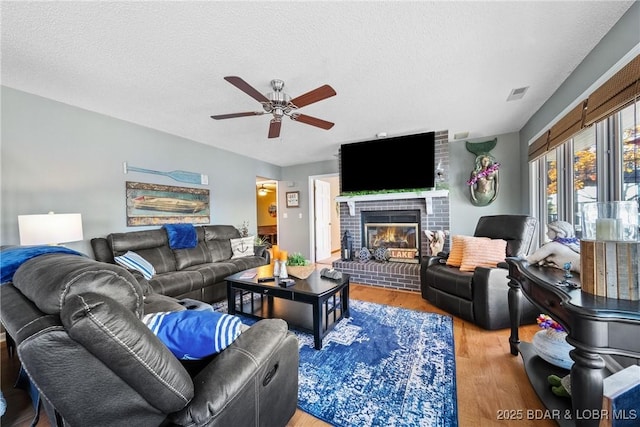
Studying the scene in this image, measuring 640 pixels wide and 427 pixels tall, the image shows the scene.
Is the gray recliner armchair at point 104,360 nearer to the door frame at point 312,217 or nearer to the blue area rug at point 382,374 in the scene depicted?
the blue area rug at point 382,374

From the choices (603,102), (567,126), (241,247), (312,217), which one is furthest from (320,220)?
(603,102)

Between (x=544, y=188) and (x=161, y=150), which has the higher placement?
(x=161, y=150)

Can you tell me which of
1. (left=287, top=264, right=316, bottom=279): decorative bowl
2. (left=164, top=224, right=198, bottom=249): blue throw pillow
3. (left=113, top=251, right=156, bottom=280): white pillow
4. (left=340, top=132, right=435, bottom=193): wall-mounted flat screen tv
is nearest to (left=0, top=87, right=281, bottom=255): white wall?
(left=164, top=224, right=198, bottom=249): blue throw pillow

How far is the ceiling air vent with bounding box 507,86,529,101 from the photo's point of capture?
2.55 m

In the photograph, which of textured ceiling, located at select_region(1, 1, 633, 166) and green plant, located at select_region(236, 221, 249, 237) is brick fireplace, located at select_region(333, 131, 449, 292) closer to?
textured ceiling, located at select_region(1, 1, 633, 166)

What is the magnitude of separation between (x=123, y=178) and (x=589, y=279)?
4533 millimetres

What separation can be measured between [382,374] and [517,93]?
317 centimetres

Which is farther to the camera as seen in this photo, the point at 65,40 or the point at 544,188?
the point at 544,188

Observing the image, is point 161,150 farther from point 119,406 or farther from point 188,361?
point 119,406

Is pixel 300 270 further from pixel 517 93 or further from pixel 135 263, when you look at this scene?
pixel 517 93

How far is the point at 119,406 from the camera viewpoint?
71cm

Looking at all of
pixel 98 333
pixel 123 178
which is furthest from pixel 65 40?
pixel 98 333

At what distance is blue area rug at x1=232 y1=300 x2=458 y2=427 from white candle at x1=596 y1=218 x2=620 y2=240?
120 cm

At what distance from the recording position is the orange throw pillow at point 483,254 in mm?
2557
